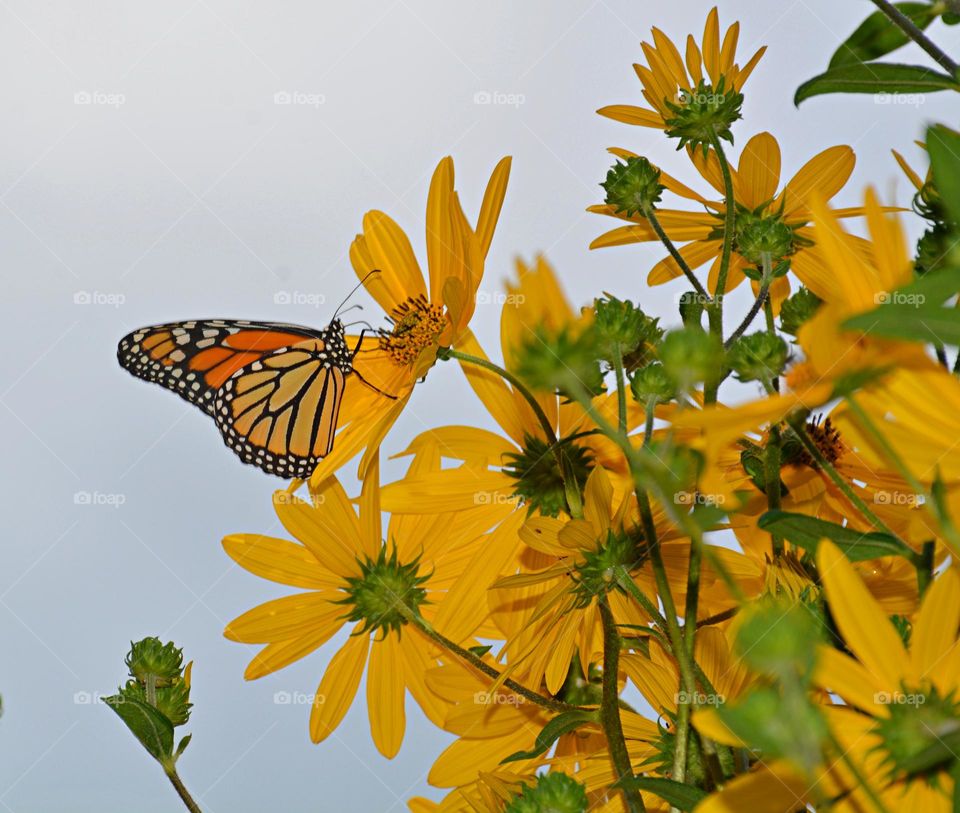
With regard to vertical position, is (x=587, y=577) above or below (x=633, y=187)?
below

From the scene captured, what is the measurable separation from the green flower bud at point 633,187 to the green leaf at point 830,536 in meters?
0.37

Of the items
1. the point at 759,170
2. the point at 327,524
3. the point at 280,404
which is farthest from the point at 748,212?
the point at 280,404

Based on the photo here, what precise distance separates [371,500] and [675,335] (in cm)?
43

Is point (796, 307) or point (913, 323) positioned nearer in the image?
point (913, 323)

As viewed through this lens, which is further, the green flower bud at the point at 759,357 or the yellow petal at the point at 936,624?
the green flower bud at the point at 759,357

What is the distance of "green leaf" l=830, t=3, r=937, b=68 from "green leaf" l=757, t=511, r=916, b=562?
0.46 m

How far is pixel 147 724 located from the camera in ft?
2.40

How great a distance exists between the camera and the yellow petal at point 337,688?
2.95 ft

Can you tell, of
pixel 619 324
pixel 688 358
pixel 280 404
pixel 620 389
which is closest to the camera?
pixel 688 358

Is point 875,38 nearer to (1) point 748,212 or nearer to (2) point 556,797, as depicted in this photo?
(1) point 748,212

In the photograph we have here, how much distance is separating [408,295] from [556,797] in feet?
1.77

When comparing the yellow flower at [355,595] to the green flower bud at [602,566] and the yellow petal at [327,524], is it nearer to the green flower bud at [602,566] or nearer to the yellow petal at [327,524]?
the yellow petal at [327,524]

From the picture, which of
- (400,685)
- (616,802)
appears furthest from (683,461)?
(400,685)

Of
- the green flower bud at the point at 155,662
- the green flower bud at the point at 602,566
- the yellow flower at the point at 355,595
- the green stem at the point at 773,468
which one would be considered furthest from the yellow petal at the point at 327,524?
the green stem at the point at 773,468
